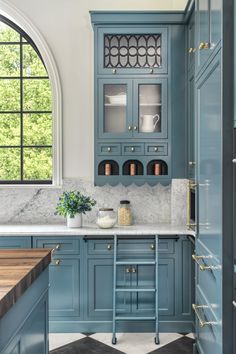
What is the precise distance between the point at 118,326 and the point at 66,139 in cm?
198

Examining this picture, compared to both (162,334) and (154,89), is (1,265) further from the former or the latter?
Answer: (154,89)

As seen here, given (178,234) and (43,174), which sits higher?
(43,174)

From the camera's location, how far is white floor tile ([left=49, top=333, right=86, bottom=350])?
369cm

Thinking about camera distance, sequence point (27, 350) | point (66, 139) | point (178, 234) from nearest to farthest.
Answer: point (27, 350) < point (178, 234) < point (66, 139)

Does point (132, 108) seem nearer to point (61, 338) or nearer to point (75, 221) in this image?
point (75, 221)

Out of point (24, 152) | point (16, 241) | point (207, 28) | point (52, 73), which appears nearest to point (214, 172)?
point (207, 28)

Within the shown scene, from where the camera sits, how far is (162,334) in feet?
12.8

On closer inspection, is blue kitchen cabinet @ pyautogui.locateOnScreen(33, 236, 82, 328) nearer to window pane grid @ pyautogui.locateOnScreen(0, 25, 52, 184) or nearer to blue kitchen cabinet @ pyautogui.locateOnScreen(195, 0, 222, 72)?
window pane grid @ pyautogui.locateOnScreen(0, 25, 52, 184)

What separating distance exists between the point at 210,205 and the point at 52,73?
2.66 m

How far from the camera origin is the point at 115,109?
14.0ft

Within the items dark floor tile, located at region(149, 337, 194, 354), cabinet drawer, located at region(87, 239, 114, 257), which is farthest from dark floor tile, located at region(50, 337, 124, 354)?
cabinet drawer, located at region(87, 239, 114, 257)

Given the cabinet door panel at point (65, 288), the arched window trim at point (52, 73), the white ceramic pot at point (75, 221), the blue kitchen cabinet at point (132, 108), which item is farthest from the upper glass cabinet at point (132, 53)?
the cabinet door panel at point (65, 288)

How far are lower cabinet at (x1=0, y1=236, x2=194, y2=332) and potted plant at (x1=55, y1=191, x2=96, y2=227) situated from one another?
0.29m

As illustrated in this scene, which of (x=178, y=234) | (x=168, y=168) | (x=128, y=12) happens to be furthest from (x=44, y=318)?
(x=128, y=12)
